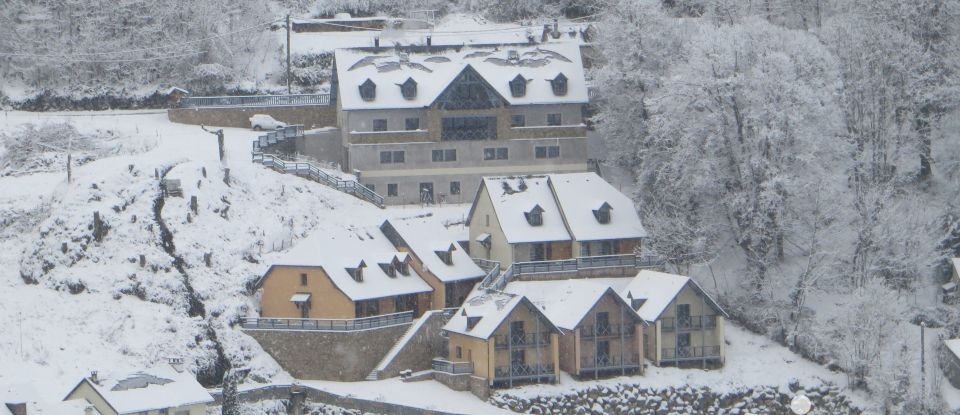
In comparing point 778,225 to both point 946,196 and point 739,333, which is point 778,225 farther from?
point 946,196

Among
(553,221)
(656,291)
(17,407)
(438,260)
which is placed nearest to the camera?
(17,407)

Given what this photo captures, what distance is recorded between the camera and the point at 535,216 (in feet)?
257

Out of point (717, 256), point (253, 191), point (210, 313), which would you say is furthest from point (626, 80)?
point (210, 313)

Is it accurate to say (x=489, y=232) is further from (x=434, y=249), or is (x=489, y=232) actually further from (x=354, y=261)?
(x=354, y=261)

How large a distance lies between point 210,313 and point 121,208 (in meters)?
6.95

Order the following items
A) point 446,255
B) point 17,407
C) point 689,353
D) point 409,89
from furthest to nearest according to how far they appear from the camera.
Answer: point 409,89, point 446,255, point 689,353, point 17,407

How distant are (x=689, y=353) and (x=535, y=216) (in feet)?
34.0

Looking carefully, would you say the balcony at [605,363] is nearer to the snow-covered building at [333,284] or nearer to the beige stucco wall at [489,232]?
the beige stucco wall at [489,232]

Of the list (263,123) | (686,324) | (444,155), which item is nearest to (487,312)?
(686,324)

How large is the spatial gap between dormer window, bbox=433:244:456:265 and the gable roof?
365 cm

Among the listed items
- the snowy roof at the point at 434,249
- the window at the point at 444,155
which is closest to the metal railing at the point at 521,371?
the snowy roof at the point at 434,249

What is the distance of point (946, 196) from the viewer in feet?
267

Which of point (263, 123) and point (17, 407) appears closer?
point (17, 407)

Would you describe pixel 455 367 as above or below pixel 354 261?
below
